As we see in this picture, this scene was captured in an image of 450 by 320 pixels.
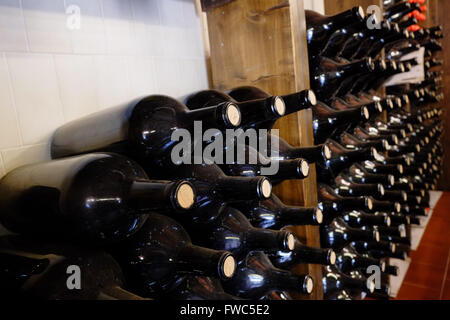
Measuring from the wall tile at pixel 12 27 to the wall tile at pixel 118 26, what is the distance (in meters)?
0.18

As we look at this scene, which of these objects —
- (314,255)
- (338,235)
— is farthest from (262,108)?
(338,235)

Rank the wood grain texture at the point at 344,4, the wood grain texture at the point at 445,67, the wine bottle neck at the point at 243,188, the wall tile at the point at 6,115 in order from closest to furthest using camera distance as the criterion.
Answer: the wine bottle neck at the point at 243,188 → the wall tile at the point at 6,115 → the wood grain texture at the point at 344,4 → the wood grain texture at the point at 445,67

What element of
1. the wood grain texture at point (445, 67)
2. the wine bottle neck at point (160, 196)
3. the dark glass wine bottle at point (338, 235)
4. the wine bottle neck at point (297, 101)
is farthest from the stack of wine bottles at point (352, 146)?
the wood grain texture at point (445, 67)

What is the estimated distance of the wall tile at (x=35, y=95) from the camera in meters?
0.59

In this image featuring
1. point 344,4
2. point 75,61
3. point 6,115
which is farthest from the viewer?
point 344,4

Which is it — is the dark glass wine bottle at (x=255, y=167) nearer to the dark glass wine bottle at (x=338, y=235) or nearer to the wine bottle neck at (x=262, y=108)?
the wine bottle neck at (x=262, y=108)

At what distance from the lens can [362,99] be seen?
112 centimetres

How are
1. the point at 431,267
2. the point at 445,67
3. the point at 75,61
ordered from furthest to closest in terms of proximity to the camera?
1. the point at 445,67
2. the point at 431,267
3. the point at 75,61

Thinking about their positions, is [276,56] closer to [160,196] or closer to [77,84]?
[77,84]

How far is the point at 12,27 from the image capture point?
0.58 metres

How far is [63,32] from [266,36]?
0.45m

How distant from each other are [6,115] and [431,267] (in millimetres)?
1961

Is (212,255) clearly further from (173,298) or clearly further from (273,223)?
(273,223)

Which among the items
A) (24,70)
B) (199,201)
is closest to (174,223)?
(199,201)
